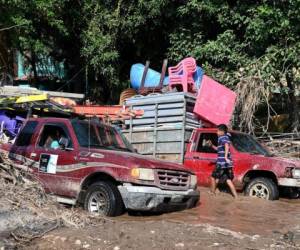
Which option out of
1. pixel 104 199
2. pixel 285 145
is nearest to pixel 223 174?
pixel 104 199

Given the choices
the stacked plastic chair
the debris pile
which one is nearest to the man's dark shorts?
the debris pile

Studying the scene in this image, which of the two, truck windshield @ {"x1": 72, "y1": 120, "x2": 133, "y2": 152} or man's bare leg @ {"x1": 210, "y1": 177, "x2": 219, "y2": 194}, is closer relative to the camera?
truck windshield @ {"x1": 72, "y1": 120, "x2": 133, "y2": 152}

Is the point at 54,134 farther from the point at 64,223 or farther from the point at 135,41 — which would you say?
the point at 135,41

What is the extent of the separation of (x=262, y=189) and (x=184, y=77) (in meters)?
4.07

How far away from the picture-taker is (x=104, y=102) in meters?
22.0

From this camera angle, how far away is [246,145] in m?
12.9

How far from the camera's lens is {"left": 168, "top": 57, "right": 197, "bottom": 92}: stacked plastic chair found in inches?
582

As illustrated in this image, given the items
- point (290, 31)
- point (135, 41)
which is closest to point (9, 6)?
point (135, 41)

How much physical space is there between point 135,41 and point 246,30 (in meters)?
4.94

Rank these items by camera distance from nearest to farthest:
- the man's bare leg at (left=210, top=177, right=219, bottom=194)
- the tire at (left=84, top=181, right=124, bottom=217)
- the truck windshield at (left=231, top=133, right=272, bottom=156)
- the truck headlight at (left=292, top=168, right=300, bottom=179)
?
1. the tire at (left=84, top=181, right=124, bottom=217)
2. the truck headlight at (left=292, top=168, right=300, bottom=179)
3. the man's bare leg at (left=210, top=177, right=219, bottom=194)
4. the truck windshield at (left=231, top=133, right=272, bottom=156)

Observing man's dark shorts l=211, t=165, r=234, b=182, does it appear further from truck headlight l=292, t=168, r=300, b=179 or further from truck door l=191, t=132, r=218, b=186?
truck headlight l=292, t=168, r=300, b=179

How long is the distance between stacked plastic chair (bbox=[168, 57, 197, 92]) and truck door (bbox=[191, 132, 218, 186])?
2.00m

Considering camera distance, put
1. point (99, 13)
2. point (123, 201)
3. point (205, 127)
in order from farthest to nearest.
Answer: point (99, 13)
point (205, 127)
point (123, 201)

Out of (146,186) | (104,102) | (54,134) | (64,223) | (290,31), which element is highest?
(290,31)
